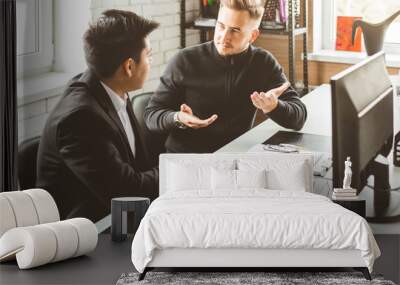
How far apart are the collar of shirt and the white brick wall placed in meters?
0.14

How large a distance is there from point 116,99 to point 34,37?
896 millimetres

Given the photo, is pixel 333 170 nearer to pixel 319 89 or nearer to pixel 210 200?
pixel 319 89

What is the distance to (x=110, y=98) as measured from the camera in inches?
269

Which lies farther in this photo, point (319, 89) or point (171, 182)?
point (319, 89)

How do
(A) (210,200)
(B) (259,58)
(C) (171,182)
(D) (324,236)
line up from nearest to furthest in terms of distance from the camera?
(D) (324,236), (A) (210,200), (C) (171,182), (B) (259,58)

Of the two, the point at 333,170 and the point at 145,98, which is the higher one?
the point at 145,98

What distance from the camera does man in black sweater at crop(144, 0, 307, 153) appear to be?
268 inches

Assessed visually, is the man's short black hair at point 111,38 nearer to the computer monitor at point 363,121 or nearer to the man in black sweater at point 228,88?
the man in black sweater at point 228,88

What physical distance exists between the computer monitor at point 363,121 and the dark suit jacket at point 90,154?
63.5 inches

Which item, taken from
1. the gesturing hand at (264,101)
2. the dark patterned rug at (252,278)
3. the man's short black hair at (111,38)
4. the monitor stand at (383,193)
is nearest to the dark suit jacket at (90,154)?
the man's short black hair at (111,38)

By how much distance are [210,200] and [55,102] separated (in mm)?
1954

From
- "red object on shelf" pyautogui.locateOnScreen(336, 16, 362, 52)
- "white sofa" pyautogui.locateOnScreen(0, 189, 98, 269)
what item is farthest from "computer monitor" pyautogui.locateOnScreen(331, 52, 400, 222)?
"white sofa" pyautogui.locateOnScreen(0, 189, 98, 269)

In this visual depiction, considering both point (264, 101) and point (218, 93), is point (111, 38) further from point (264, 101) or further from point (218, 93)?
point (264, 101)

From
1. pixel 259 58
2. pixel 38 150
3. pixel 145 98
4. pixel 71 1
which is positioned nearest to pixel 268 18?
pixel 259 58
